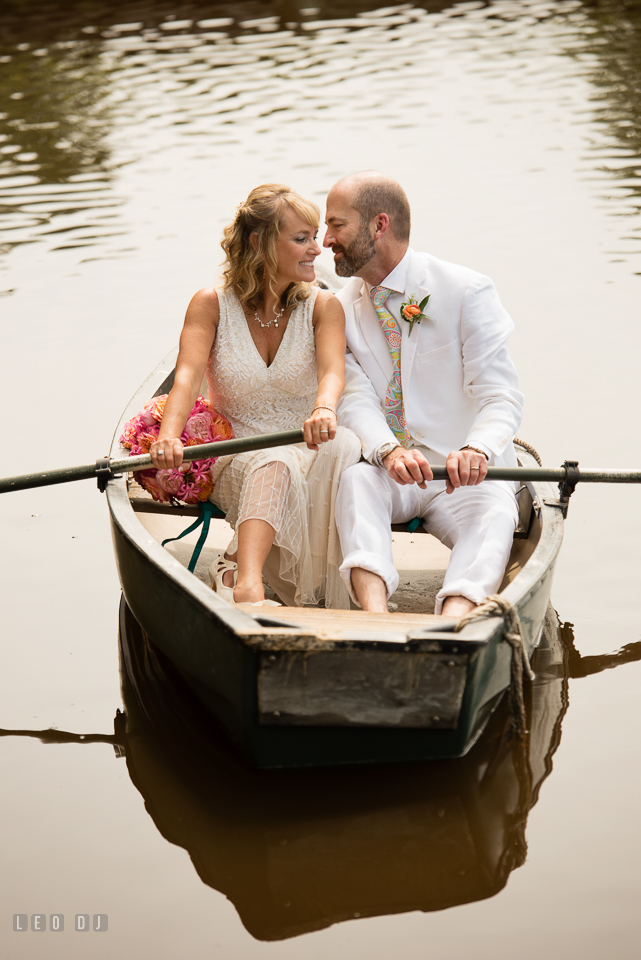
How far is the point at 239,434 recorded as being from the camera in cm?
369

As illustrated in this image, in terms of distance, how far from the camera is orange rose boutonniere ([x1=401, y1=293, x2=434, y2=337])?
351cm

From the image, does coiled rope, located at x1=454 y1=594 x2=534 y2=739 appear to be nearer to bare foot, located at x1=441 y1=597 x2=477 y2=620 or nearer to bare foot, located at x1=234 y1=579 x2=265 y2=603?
bare foot, located at x1=441 y1=597 x2=477 y2=620

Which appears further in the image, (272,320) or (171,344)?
(171,344)

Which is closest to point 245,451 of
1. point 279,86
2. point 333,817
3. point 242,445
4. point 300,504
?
point 242,445

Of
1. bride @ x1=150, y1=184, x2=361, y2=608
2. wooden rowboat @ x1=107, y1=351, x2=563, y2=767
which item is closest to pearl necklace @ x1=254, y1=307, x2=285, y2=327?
bride @ x1=150, y1=184, x2=361, y2=608

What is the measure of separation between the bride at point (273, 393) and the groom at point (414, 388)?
0.11 m

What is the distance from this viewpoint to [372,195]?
136 inches

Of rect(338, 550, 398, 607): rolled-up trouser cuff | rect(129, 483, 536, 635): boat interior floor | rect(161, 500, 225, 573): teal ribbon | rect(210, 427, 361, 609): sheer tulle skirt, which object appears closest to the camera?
rect(129, 483, 536, 635): boat interior floor

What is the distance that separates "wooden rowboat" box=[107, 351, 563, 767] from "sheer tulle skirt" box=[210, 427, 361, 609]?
1.36 ft

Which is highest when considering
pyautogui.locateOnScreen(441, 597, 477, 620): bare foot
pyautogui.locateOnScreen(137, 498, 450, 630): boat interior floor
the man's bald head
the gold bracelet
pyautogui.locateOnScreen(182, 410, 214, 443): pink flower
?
the man's bald head

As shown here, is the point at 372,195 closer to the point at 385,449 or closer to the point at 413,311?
the point at 413,311

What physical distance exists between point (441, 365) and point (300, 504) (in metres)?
0.68

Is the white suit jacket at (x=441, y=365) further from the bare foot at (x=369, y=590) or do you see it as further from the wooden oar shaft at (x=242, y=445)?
the bare foot at (x=369, y=590)
